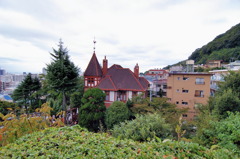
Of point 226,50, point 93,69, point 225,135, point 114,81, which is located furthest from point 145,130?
point 226,50

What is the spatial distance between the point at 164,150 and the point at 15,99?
18603 millimetres

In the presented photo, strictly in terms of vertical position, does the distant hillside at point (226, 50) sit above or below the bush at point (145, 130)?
above

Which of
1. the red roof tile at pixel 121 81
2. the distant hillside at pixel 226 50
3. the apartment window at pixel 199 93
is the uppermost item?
the distant hillside at pixel 226 50

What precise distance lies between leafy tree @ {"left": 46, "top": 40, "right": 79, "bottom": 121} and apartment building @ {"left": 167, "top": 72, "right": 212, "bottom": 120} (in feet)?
35.2

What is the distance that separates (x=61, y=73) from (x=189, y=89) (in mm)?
13201

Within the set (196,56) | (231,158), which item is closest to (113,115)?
(231,158)

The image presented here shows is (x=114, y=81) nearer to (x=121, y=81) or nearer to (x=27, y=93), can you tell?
(x=121, y=81)

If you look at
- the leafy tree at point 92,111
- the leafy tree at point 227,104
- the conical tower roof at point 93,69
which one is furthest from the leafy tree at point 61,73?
the leafy tree at point 227,104

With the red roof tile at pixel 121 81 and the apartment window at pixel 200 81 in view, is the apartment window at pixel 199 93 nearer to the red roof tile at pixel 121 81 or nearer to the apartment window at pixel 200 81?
the apartment window at pixel 200 81

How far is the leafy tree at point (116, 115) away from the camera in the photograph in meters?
9.38

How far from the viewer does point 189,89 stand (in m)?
13.6

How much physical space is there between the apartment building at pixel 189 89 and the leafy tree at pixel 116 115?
7328 millimetres

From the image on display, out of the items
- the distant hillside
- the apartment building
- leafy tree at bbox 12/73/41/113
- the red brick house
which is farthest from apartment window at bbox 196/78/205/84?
the distant hillside

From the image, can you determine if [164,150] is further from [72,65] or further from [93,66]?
[93,66]
